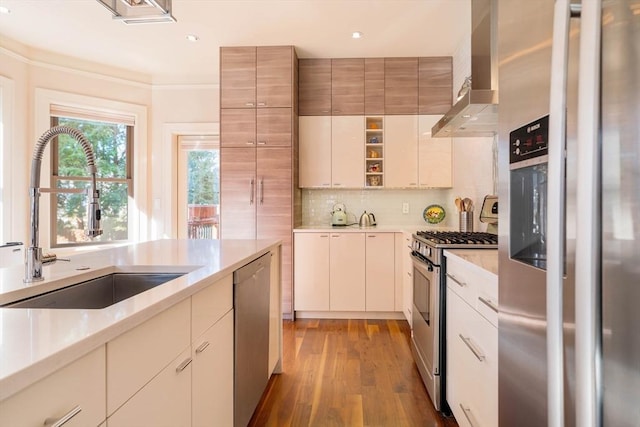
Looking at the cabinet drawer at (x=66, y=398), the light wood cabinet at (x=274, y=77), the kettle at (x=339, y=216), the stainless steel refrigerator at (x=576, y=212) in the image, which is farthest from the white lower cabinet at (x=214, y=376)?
the light wood cabinet at (x=274, y=77)

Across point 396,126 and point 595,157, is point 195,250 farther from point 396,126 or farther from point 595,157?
point 396,126

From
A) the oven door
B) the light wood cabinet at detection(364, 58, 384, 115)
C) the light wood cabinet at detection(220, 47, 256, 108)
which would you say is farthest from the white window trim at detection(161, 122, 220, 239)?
the oven door

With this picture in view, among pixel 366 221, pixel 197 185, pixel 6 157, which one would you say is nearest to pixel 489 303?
pixel 366 221

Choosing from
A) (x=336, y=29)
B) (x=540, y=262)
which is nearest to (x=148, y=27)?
(x=336, y=29)

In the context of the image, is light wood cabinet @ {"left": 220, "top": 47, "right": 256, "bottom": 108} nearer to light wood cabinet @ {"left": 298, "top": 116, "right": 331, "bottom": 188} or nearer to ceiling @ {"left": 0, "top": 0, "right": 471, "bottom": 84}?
ceiling @ {"left": 0, "top": 0, "right": 471, "bottom": 84}

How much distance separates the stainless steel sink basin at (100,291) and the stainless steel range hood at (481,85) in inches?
72.9

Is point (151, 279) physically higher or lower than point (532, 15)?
lower

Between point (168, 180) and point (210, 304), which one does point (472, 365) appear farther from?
point (168, 180)

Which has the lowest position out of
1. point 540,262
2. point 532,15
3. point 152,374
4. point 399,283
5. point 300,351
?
point 300,351

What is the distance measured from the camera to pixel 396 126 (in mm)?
3953

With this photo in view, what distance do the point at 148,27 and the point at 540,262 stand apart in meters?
3.81

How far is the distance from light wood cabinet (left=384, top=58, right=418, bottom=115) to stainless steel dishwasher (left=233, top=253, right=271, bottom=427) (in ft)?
8.63

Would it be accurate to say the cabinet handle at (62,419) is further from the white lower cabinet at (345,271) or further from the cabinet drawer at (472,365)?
the white lower cabinet at (345,271)

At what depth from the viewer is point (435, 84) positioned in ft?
12.9
